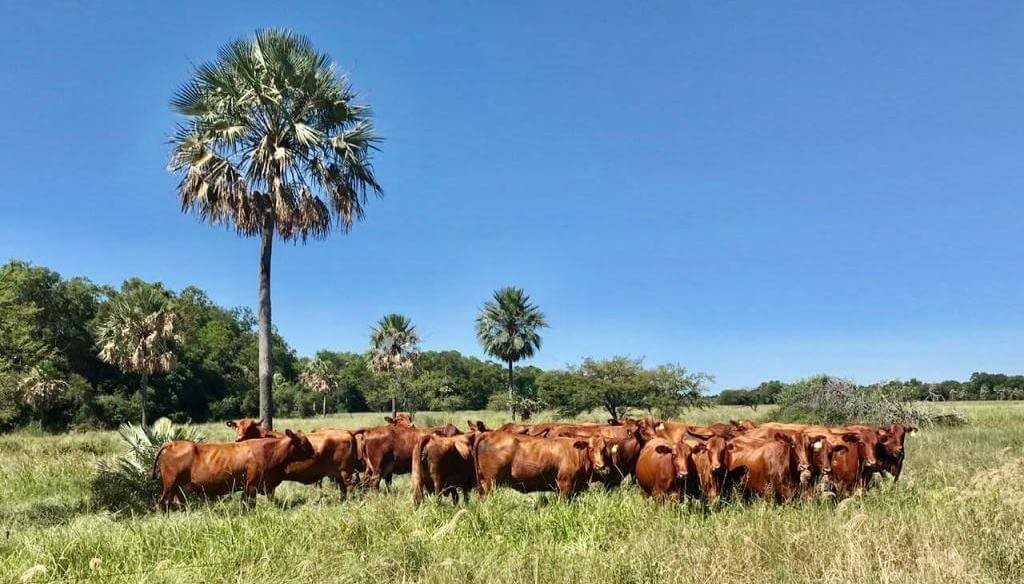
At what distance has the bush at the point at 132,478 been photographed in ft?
37.0

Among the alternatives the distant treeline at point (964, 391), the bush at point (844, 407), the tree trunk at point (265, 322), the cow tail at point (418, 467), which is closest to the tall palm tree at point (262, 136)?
the tree trunk at point (265, 322)

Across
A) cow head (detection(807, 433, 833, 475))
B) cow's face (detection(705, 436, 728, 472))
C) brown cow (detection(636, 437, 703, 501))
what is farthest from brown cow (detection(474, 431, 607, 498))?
cow head (detection(807, 433, 833, 475))

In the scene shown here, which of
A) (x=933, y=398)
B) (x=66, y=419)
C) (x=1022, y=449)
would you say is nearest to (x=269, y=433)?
(x=1022, y=449)

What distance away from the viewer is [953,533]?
6457mm

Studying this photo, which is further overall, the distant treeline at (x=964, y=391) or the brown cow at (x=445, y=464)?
the distant treeline at (x=964, y=391)

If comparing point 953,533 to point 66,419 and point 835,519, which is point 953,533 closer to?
point 835,519

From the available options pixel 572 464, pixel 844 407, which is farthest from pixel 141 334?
pixel 572 464

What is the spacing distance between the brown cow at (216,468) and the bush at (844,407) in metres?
22.6

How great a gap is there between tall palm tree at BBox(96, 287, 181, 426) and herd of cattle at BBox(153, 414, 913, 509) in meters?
32.9

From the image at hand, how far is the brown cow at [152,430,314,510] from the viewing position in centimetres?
1053

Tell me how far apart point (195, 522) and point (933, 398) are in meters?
34.4

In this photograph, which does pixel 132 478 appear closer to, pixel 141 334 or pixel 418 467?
pixel 418 467

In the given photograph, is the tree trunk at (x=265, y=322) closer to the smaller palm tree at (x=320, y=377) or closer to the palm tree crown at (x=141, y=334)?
the palm tree crown at (x=141, y=334)

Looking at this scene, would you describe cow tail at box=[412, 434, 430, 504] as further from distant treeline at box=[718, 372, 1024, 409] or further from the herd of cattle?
distant treeline at box=[718, 372, 1024, 409]
